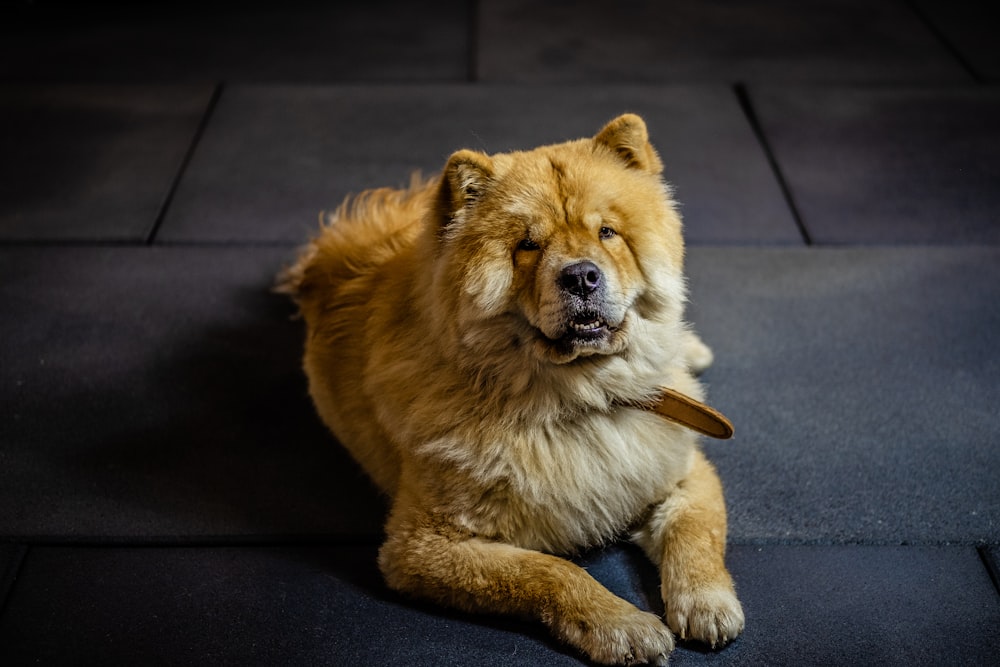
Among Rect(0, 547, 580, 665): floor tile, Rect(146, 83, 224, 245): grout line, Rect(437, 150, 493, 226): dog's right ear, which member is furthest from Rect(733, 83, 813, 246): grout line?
Rect(146, 83, 224, 245): grout line

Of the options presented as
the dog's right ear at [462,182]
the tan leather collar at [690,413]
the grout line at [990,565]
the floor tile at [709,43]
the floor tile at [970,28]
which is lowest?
the grout line at [990,565]

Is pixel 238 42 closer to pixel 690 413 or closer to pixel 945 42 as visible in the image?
pixel 945 42

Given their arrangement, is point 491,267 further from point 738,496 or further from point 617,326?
point 738,496

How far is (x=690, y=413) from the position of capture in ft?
7.82

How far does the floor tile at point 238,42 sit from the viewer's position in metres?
5.31

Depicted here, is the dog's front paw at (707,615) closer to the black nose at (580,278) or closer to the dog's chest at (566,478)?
the dog's chest at (566,478)

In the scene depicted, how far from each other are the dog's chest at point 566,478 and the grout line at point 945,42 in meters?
3.75

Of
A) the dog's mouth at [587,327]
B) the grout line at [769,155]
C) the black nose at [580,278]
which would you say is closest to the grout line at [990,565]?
the dog's mouth at [587,327]

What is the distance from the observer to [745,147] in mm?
4512

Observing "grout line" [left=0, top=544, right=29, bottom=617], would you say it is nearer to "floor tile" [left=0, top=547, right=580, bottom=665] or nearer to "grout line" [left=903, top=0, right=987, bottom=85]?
"floor tile" [left=0, top=547, right=580, bottom=665]

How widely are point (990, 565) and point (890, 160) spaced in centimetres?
243

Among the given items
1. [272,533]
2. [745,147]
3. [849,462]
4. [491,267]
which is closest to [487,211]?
[491,267]

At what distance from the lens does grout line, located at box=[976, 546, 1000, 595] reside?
8.05 feet

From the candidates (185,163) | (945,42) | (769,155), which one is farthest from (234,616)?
(945,42)
